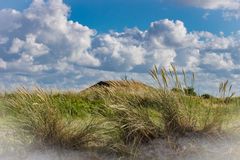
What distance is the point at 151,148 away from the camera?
30.3 ft

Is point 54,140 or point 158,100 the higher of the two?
point 158,100

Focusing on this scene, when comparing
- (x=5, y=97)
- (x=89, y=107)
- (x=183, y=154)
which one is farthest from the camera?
(x=89, y=107)

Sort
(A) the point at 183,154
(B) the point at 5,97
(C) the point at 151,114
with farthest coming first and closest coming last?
(B) the point at 5,97 < (C) the point at 151,114 < (A) the point at 183,154

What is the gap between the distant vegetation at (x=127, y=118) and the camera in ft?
30.2

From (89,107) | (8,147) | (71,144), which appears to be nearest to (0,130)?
(8,147)

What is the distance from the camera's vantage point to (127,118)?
363 inches

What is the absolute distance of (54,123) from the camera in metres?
9.27

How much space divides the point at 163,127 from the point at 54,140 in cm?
190

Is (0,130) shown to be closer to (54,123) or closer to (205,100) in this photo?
(54,123)

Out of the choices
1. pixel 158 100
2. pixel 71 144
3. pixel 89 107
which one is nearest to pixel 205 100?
pixel 158 100

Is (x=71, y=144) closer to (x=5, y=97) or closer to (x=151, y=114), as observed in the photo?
(x=151, y=114)

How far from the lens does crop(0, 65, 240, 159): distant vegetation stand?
30.2ft

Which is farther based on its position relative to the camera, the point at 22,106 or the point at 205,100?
the point at 205,100

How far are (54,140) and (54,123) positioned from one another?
291 millimetres
